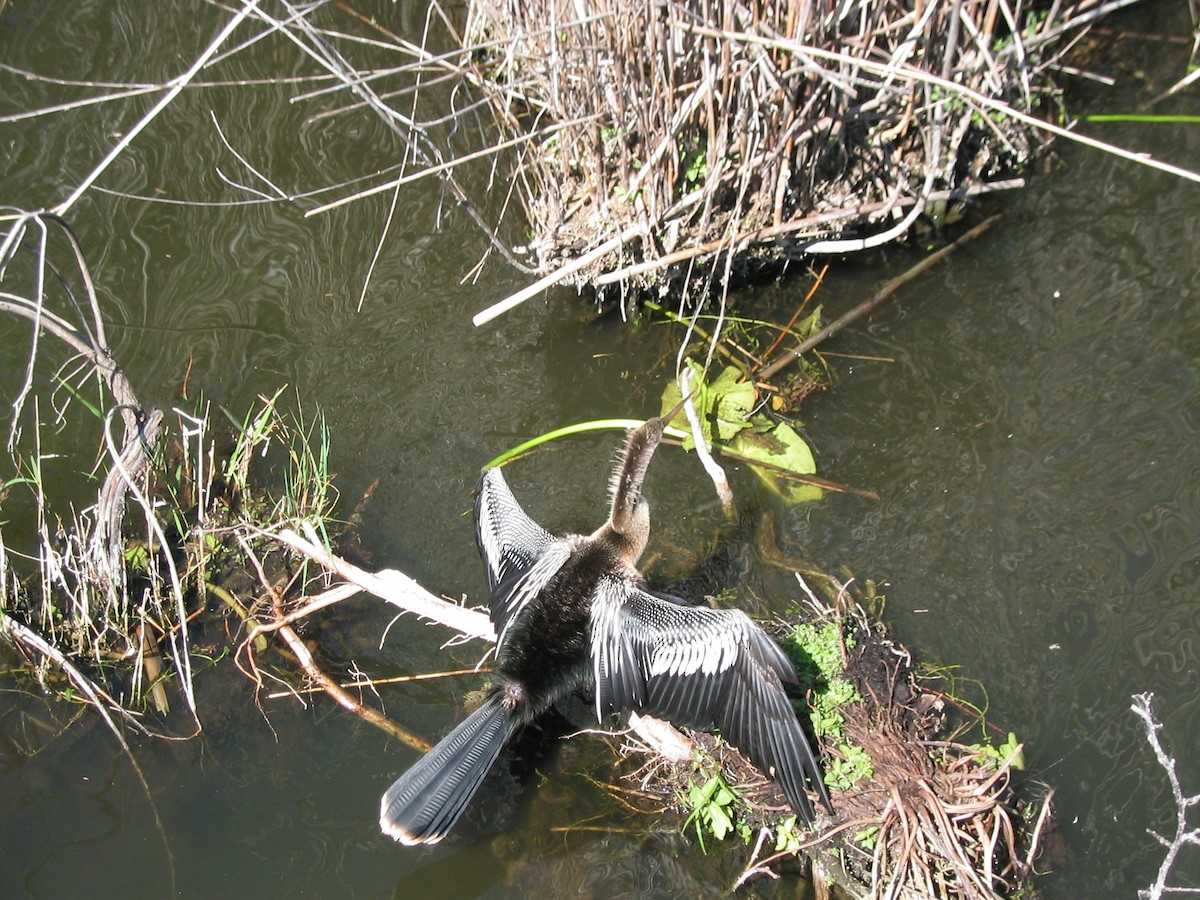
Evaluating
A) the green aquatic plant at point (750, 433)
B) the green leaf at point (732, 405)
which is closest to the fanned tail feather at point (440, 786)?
the green aquatic plant at point (750, 433)

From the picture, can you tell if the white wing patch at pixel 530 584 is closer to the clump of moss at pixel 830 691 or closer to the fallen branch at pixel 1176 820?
the clump of moss at pixel 830 691

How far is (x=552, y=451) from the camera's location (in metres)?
4.46

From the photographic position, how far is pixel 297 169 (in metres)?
5.57

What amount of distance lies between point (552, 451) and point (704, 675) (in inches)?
61.3

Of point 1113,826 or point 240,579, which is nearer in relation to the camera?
point 1113,826

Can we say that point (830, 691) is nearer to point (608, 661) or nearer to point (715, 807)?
point (715, 807)

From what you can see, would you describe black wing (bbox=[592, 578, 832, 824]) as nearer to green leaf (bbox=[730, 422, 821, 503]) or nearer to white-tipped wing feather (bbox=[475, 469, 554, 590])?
white-tipped wing feather (bbox=[475, 469, 554, 590])

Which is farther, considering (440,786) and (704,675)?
(704,675)

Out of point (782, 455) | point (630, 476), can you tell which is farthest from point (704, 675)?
point (782, 455)

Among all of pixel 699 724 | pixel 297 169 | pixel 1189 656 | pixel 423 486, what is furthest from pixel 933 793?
pixel 297 169

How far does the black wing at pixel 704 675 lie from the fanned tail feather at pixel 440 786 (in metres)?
0.39

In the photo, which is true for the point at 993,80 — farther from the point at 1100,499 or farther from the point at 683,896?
the point at 683,896

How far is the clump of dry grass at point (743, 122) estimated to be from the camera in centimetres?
368

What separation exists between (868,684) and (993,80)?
99.9 inches
